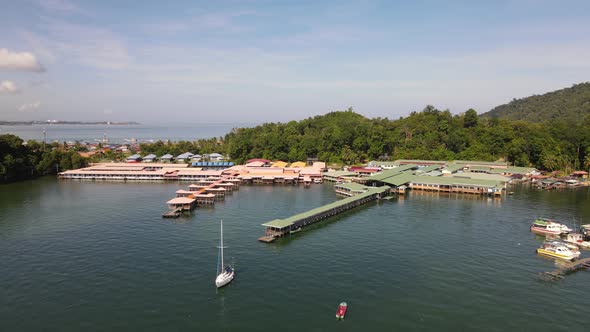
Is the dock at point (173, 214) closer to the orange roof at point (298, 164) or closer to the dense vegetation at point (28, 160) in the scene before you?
the orange roof at point (298, 164)

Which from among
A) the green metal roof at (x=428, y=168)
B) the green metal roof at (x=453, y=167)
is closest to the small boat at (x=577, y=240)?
the green metal roof at (x=428, y=168)

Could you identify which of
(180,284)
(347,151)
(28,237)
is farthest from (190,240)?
(347,151)

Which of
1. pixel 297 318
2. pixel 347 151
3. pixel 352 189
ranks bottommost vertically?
pixel 297 318

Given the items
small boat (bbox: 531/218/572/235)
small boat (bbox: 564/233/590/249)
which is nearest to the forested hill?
small boat (bbox: 531/218/572/235)

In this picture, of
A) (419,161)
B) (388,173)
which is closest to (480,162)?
(419,161)

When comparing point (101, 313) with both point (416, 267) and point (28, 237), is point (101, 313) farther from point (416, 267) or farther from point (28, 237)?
point (416, 267)

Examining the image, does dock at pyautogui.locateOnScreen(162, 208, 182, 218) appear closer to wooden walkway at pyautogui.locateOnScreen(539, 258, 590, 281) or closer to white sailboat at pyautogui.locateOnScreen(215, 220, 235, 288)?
white sailboat at pyautogui.locateOnScreen(215, 220, 235, 288)

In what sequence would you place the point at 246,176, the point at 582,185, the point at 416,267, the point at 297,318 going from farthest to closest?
the point at 246,176 < the point at 582,185 < the point at 416,267 < the point at 297,318
